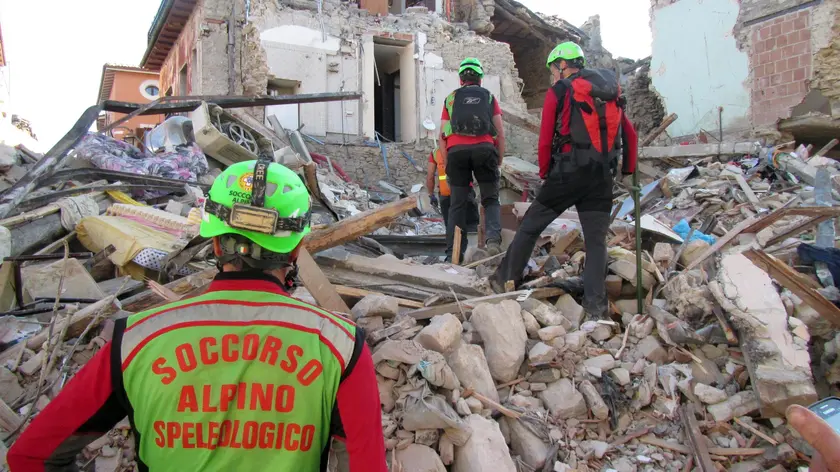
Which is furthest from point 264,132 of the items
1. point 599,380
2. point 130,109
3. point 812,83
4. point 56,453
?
point 812,83

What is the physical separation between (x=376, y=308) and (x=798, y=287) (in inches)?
94.8

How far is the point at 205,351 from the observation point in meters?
1.21

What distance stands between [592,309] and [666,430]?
0.94 meters

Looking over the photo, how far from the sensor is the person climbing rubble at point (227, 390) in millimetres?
1206

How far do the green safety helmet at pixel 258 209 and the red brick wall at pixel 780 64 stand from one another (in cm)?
1112

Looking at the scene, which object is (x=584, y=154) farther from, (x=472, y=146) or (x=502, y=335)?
(x=472, y=146)

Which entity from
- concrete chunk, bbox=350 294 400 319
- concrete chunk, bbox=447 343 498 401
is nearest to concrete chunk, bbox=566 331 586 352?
concrete chunk, bbox=447 343 498 401

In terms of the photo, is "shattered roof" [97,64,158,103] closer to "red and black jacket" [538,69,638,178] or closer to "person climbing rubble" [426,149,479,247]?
"person climbing rubble" [426,149,479,247]

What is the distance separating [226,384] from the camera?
1.21 meters

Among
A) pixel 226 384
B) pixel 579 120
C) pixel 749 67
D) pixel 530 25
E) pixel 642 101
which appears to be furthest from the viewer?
pixel 530 25

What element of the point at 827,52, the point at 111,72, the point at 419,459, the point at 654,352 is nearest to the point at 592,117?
the point at 654,352

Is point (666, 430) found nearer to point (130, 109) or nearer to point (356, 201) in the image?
point (130, 109)

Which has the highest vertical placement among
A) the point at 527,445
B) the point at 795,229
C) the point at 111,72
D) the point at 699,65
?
the point at 111,72

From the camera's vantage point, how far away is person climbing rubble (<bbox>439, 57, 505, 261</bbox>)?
463cm
